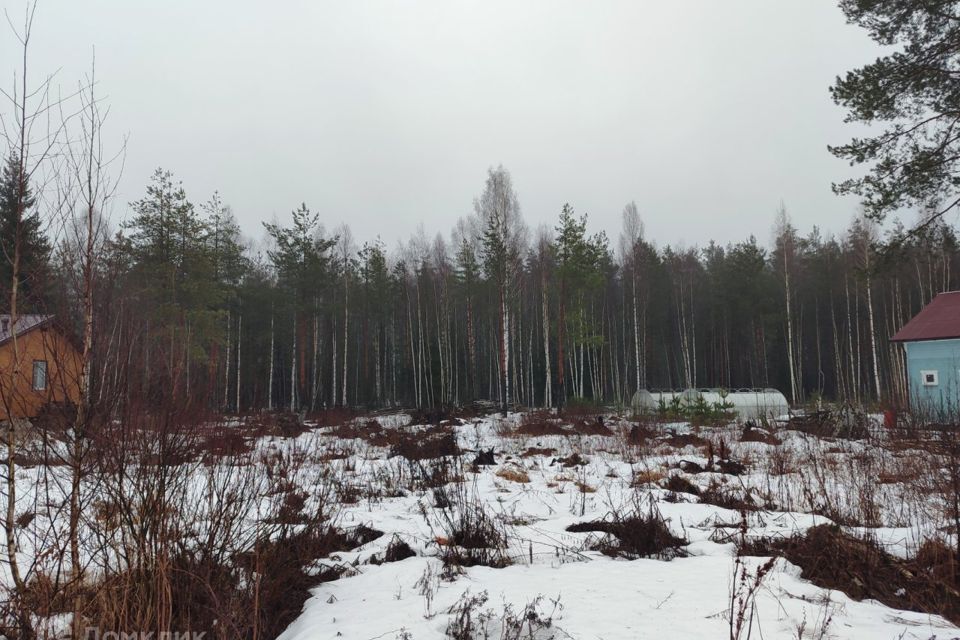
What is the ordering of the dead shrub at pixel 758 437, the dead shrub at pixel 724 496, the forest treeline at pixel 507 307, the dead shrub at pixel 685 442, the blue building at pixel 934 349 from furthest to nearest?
the forest treeline at pixel 507 307 < the blue building at pixel 934 349 < the dead shrub at pixel 758 437 < the dead shrub at pixel 685 442 < the dead shrub at pixel 724 496

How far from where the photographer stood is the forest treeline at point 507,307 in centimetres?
2411

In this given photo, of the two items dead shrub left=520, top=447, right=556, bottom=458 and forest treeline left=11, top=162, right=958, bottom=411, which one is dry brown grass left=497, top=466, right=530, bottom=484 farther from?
forest treeline left=11, top=162, right=958, bottom=411

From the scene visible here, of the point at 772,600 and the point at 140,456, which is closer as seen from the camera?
the point at 140,456

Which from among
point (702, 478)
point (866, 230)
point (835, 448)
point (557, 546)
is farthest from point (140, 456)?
point (866, 230)

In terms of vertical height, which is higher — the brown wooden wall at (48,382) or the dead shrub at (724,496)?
the brown wooden wall at (48,382)

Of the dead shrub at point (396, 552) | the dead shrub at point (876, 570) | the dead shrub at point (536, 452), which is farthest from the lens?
the dead shrub at point (536, 452)

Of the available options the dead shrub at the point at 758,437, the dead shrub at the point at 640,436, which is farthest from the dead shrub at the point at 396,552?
the dead shrub at the point at 758,437

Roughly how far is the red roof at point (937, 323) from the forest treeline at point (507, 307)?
7.89 feet

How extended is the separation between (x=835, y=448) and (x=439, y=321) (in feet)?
80.4

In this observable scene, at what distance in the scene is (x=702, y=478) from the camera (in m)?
8.19

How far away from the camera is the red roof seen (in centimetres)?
1794

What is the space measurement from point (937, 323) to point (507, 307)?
1706cm

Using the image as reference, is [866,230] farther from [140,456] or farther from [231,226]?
[231,226]

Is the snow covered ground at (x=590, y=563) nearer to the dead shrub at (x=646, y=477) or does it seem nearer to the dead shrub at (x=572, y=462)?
the dead shrub at (x=646, y=477)
